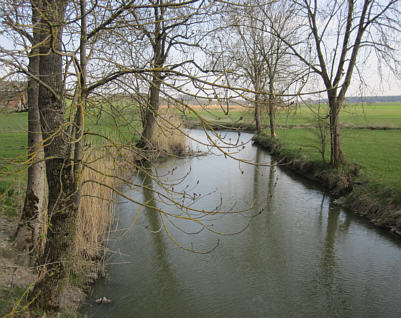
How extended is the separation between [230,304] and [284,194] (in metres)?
5.60

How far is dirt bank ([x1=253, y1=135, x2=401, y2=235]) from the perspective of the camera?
729 cm

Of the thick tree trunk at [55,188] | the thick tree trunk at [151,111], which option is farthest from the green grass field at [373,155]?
the thick tree trunk at [55,188]

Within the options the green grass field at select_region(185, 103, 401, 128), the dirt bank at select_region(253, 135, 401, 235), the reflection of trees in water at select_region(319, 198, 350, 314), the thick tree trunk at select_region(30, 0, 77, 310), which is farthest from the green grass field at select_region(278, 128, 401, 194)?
the thick tree trunk at select_region(30, 0, 77, 310)

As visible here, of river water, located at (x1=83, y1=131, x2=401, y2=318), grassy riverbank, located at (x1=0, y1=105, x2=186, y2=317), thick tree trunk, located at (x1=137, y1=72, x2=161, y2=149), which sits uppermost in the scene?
thick tree trunk, located at (x1=137, y1=72, x2=161, y2=149)

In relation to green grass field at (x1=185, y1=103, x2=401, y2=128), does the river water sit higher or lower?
lower

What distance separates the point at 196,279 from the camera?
5.24m

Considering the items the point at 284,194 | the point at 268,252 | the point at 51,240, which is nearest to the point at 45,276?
the point at 51,240

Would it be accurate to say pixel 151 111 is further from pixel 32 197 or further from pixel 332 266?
pixel 332 266

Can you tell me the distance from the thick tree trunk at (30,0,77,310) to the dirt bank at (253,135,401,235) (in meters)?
4.23

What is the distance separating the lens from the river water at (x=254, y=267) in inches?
179

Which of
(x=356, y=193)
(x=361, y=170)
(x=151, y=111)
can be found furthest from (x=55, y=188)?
(x=361, y=170)

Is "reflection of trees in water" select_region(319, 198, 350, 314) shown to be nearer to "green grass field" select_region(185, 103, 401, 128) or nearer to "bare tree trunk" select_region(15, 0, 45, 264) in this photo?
"green grass field" select_region(185, 103, 401, 128)

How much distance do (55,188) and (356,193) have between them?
299 inches

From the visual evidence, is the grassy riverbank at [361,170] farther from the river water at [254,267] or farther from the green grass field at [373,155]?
the river water at [254,267]
